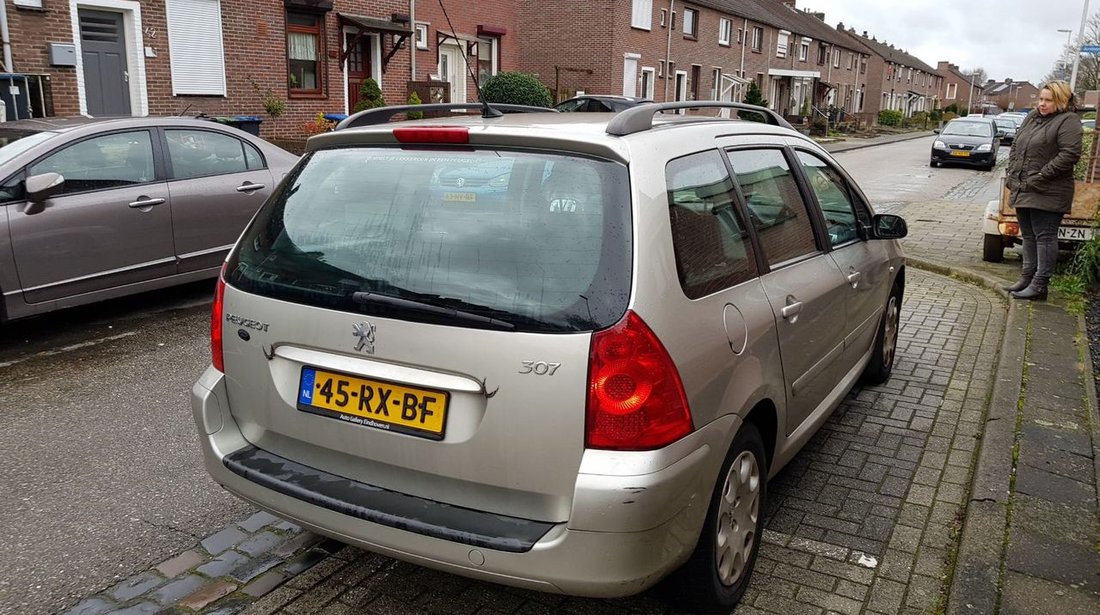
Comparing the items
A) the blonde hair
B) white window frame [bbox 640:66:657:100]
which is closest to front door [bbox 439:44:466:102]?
white window frame [bbox 640:66:657:100]

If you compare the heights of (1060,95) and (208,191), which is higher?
(1060,95)

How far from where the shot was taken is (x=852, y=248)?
177 inches

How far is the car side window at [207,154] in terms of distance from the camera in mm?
7227

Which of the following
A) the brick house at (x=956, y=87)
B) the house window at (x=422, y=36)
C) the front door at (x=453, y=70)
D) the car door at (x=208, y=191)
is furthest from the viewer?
the brick house at (x=956, y=87)

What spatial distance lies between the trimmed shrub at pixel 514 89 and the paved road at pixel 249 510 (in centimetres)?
2049

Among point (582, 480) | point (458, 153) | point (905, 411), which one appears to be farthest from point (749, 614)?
point (905, 411)

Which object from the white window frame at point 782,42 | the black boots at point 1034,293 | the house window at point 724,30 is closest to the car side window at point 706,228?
the black boots at point 1034,293

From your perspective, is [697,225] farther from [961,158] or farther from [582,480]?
[961,158]

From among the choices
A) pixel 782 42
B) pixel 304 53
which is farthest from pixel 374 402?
pixel 782 42

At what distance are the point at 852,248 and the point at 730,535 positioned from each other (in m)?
2.02

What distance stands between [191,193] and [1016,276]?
7864mm

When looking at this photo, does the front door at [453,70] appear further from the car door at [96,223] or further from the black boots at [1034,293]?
the black boots at [1034,293]

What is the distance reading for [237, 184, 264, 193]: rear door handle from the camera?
760 centimetres

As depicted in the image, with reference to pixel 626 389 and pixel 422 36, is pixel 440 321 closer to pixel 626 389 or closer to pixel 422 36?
pixel 626 389
